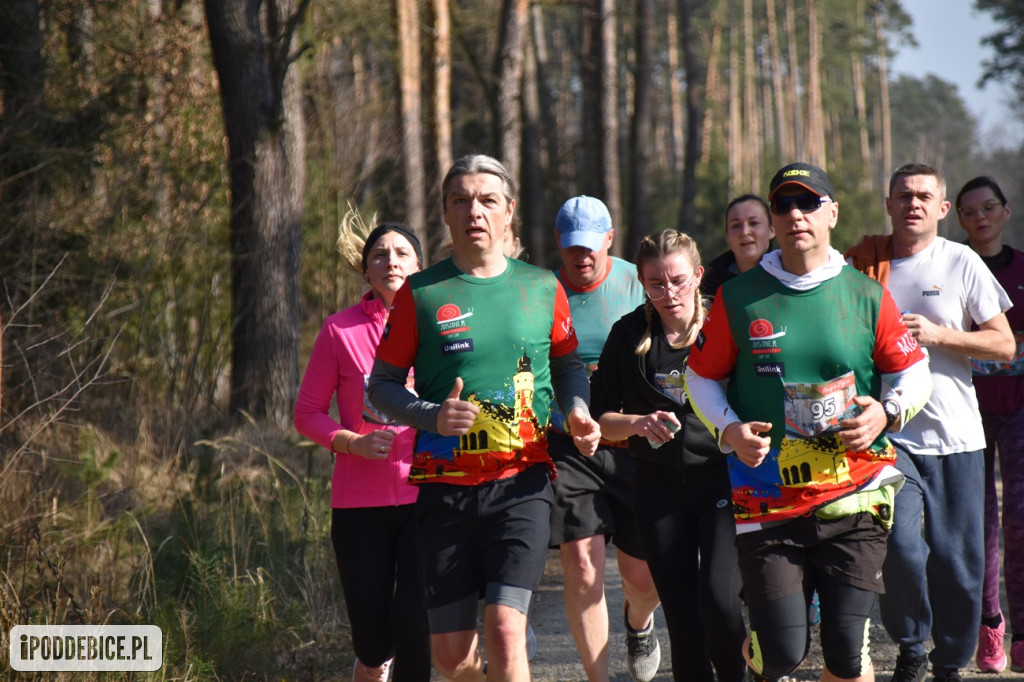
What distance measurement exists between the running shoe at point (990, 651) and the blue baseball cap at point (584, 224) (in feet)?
8.83

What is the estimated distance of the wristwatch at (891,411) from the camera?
3711 millimetres

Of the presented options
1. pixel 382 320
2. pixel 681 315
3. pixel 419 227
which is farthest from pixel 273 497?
pixel 419 227

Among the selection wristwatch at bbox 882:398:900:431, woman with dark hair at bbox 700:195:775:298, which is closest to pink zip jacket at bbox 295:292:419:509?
woman with dark hair at bbox 700:195:775:298

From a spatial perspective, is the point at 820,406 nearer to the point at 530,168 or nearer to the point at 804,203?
the point at 804,203

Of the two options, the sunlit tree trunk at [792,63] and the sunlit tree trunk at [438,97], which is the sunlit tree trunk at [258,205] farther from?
the sunlit tree trunk at [792,63]

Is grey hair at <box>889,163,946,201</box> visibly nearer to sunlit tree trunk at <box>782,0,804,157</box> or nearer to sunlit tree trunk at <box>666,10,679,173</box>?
sunlit tree trunk at <box>666,10,679,173</box>

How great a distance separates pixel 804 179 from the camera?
3904 millimetres

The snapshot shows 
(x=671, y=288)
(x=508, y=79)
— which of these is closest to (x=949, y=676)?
(x=671, y=288)

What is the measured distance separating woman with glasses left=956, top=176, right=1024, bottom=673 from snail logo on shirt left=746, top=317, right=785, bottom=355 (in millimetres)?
2165

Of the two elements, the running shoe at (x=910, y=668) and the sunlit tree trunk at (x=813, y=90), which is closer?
the running shoe at (x=910, y=668)

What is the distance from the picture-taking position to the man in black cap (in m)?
3.79

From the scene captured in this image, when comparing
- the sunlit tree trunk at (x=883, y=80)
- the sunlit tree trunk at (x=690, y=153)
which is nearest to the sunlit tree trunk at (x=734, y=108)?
the sunlit tree trunk at (x=883, y=80)

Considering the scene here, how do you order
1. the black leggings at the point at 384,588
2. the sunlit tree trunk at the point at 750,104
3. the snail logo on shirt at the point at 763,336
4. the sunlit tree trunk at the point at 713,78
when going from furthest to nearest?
the sunlit tree trunk at the point at 750,104
the sunlit tree trunk at the point at 713,78
the black leggings at the point at 384,588
the snail logo on shirt at the point at 763,336

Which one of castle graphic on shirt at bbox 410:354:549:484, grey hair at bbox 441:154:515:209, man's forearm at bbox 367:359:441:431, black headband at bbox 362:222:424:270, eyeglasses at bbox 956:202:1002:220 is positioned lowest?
castle graphic on shirt at bbox 410:354:549:484
